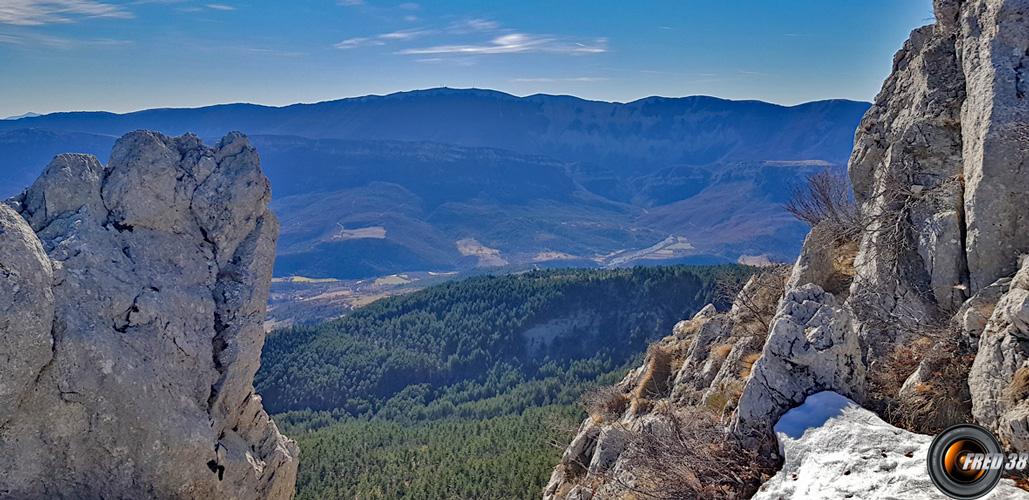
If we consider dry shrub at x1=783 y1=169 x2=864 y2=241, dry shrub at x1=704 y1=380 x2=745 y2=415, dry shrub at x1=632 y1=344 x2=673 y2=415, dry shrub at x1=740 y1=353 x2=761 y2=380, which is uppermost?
dry shrub at x1=783 y1=169 x2=864 y2=241

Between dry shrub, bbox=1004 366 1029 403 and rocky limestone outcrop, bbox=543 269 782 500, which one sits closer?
dry shrub, bbox=1004 366 1029 403

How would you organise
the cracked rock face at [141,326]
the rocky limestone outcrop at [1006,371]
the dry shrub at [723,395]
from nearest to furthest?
the rocky limestone outcrop at [1006,371]
the cracked rock face at [141,326]
the dry shrub at [723,395]

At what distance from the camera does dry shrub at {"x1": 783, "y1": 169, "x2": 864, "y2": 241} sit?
20906 mm

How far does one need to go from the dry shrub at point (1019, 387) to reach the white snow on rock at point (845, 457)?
57.4 inches

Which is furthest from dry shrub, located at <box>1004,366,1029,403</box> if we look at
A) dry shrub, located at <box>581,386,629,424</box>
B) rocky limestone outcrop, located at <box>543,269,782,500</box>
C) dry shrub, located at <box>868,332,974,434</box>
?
dry shrub, located at <box>581,386,629,424</box>

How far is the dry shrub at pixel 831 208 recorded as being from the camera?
2091 cm

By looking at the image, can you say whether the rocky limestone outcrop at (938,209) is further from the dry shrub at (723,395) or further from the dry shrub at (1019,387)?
the dry shrub at (723,395)

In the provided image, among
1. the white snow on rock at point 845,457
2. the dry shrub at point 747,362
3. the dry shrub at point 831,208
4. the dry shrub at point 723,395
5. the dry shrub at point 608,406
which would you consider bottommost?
the dry shrub at point 608,406

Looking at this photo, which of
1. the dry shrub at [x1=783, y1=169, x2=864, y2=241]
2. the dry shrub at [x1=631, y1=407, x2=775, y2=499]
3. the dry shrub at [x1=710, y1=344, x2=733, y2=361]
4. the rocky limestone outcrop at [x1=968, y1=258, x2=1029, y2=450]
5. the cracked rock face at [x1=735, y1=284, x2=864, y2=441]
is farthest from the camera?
the dry shrub at [x1=710, y1=344, x2=733, y2=361]

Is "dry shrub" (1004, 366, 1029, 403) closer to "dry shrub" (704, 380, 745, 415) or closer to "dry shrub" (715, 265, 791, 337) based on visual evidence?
"dry shrub" (704, 380, 745, 415)

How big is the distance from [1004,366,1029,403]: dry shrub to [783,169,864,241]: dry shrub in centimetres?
790

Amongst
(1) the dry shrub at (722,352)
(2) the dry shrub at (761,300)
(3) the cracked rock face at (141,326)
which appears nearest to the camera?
(3) the cracked rock face at (141,326)

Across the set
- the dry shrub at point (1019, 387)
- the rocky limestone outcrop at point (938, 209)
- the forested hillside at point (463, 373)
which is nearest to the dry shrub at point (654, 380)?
the rocky limestone outcrop at point (938, 209)

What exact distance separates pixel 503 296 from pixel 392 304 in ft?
62.0
